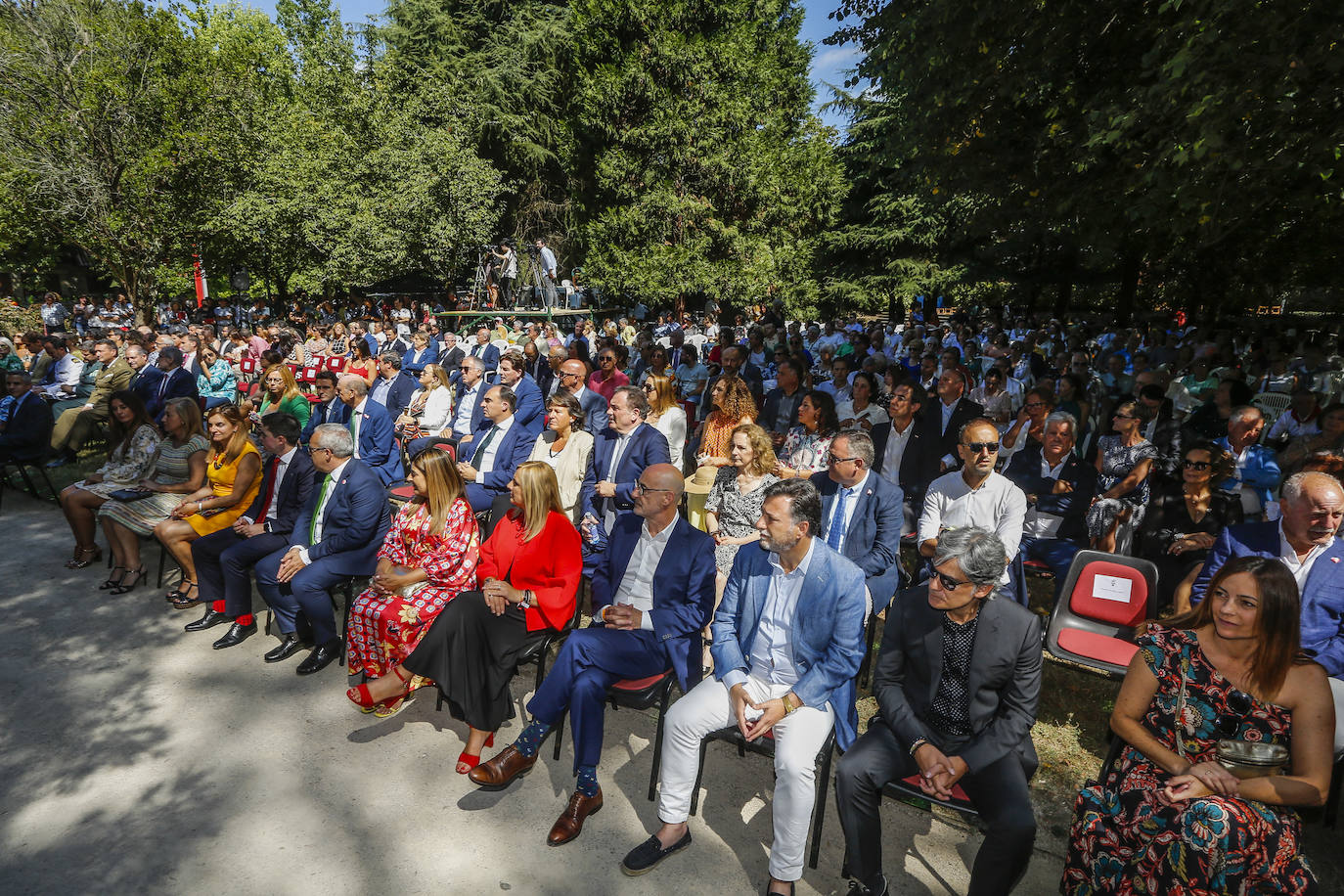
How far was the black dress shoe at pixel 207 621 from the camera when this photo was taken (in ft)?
17.4

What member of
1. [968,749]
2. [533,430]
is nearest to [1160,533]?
[968,749]

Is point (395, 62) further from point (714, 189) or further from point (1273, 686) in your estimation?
point (1273, 686)

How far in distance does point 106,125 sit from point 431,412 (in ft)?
56.1

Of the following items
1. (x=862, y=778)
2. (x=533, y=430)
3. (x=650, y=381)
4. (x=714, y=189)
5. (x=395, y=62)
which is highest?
(x=395, y=62)

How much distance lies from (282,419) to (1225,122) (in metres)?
7.75

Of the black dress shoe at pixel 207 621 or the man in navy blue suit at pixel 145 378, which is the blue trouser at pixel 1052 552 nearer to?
the black dress shoe at pixel 207 621

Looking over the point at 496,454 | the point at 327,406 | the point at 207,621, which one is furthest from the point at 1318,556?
the point at 327,406

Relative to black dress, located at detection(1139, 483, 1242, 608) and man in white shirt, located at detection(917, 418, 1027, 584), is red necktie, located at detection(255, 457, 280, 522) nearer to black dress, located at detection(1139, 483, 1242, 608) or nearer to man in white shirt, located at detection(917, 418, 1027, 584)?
man in white shirt, located at detection(917, 418, 1027, 584)

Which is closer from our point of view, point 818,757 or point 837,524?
point 818,757

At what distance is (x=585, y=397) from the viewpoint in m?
7.33

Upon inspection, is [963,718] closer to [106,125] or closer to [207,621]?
[207,621]

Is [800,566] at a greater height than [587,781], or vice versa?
[800,566]

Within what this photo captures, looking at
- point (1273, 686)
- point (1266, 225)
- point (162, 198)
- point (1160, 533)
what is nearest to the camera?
point (1273, 686)

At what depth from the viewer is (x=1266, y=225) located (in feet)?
38.0
